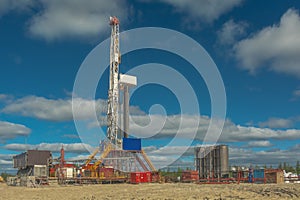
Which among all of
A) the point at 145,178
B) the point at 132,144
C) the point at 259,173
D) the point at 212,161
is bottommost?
the point at 145,178

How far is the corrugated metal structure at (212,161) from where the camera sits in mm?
52094

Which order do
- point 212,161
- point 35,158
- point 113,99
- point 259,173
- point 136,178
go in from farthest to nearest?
1. point 113,99
2. point 212,161
3. point 35,158
4. point 136,178
5. point 259,173

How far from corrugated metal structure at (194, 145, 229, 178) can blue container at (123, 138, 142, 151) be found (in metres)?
9.52

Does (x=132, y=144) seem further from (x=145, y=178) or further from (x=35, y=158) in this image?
(x=35, y=158)

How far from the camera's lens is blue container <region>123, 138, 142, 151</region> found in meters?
59.6

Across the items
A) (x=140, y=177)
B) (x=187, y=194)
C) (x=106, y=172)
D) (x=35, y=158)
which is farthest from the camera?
(x=106, y=172)

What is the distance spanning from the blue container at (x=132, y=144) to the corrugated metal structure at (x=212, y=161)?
9523 mm

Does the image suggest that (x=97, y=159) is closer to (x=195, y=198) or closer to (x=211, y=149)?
(x=211, y=149)

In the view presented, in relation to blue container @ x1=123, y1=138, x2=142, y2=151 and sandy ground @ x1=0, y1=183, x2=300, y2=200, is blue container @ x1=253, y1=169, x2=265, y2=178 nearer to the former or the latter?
sandy ground @ x1=0, y1=183, x2=300, y2=200

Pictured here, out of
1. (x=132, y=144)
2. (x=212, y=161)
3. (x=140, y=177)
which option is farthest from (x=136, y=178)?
(x=132, y=144)

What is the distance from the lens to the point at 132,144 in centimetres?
6006

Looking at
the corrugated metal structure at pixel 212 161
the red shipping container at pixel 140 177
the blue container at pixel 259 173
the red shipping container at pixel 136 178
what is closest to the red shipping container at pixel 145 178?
the red shipping container at pixel 140 177

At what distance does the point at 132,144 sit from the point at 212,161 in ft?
43.9

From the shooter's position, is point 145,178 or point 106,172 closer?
point 145,178
